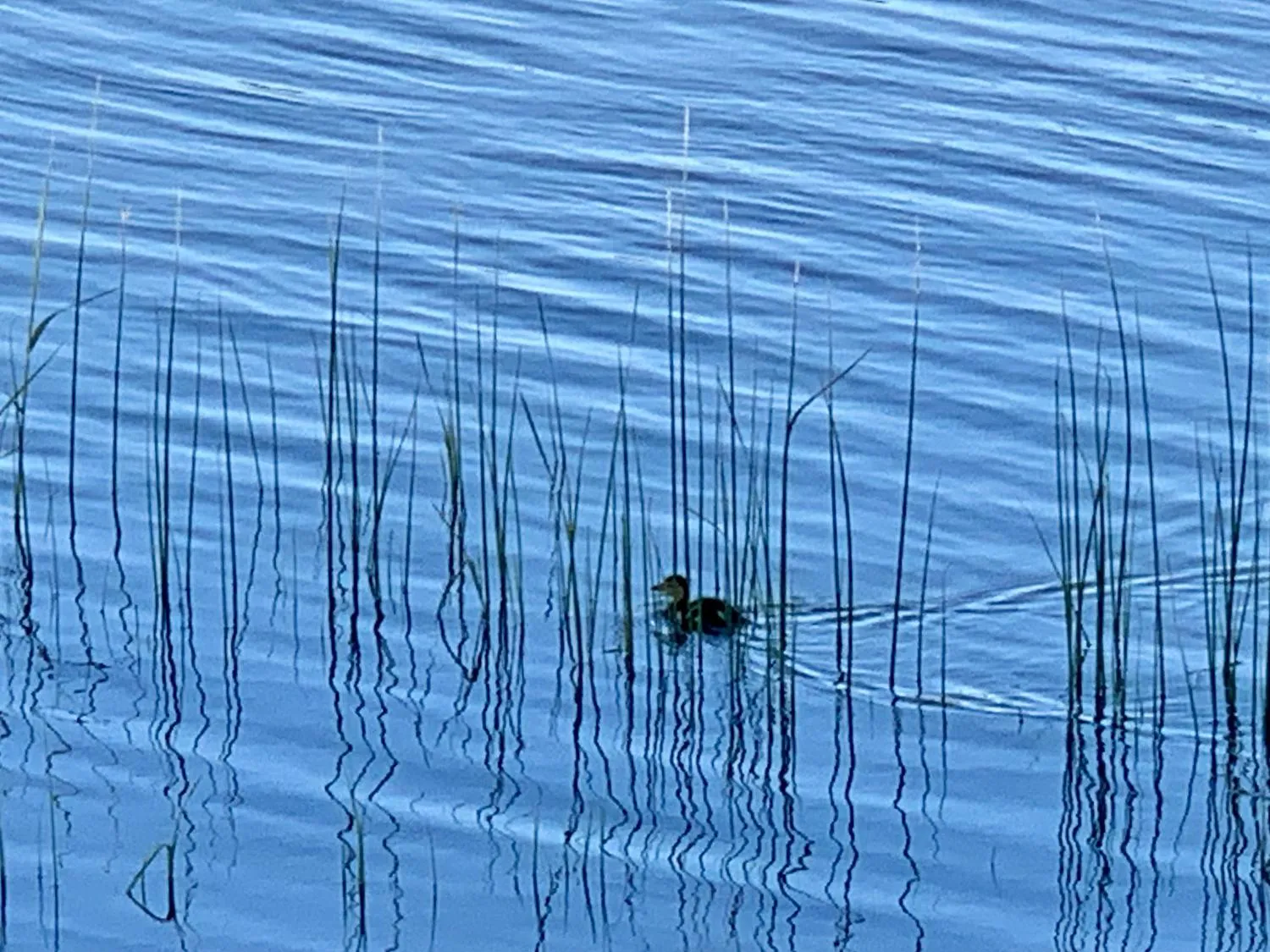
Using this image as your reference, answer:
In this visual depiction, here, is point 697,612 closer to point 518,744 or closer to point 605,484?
point 518,744

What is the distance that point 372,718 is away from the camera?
570 cm

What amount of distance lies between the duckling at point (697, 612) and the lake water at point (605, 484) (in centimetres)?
6

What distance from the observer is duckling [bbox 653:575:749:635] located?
6113 mm

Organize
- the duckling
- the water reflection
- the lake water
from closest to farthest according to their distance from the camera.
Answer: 1. the water reflection
2. the lake water
3. the duckling

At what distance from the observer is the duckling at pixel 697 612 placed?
6113 millimetres

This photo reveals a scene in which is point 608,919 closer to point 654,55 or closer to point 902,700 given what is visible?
point 902,700

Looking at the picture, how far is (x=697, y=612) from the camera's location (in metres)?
6.12

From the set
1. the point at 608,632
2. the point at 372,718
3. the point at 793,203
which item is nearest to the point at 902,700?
the point at 608,632

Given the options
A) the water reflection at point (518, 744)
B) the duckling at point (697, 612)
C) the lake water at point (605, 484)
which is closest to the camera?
the water reflection at point (518, 744)

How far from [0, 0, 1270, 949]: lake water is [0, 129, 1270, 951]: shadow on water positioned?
0.01 m

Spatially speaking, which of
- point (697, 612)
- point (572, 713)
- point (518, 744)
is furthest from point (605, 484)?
point (518, 744)

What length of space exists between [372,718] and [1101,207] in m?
4.99

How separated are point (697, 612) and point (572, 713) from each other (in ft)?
1.49

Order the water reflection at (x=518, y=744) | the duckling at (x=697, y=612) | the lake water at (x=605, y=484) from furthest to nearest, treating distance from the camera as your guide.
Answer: the duckling at (x=697, y=612) → the lake water at (x=605, y=484) → the water reflection at (x=518, y=744)
